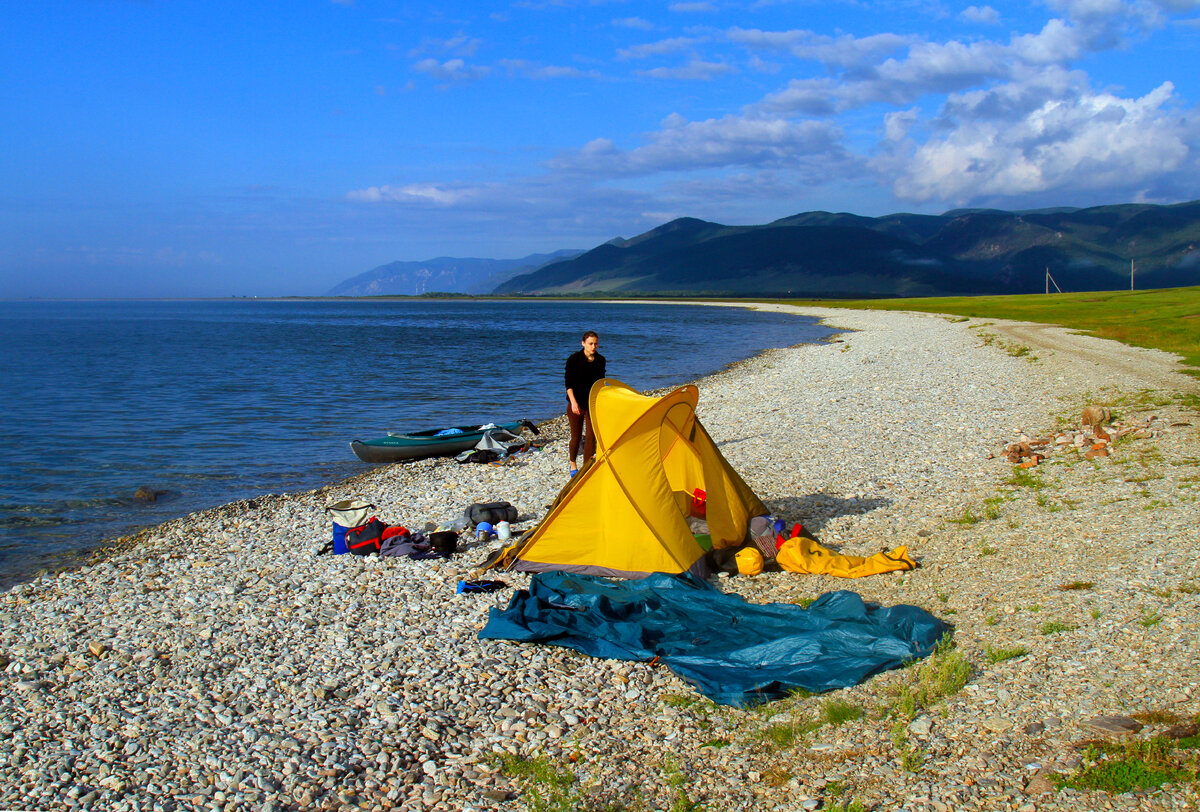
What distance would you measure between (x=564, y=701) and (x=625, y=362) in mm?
39966

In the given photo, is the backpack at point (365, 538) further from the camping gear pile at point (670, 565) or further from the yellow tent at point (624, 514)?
the yellow tent at point (624, 514)

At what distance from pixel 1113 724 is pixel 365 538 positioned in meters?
8.49

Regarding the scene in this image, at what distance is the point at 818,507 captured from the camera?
11859 mm

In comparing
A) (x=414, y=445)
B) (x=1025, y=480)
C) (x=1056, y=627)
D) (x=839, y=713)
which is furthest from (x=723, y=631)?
(x=414, y=445)

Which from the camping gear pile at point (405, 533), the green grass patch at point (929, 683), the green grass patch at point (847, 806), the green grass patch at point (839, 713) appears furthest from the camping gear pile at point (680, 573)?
the green grass patch at point (847, 806)

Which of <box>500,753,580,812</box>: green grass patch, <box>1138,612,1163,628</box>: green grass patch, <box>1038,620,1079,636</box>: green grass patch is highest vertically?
<box>1138,612,1163,628</box>: green grass patch

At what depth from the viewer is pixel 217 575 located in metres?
10.0

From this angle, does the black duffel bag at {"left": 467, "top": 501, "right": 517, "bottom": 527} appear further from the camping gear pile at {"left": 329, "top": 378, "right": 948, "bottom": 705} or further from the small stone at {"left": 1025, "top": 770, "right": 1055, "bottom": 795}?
the small stone at {"left": 1025, "top": 770, "right": 1055, "bottom": 795}

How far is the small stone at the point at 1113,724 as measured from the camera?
5031mm

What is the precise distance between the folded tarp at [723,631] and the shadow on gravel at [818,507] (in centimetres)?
312

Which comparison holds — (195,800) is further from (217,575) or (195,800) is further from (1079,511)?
(1079,511)

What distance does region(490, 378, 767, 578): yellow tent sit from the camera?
9.18m

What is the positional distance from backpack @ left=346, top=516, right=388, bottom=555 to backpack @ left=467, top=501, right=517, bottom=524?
1.26 m

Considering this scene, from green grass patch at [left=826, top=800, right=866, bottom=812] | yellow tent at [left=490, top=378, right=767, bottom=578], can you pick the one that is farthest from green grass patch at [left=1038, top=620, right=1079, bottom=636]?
yellow tent at [left=490, top=378, right=767, bottom=578]
